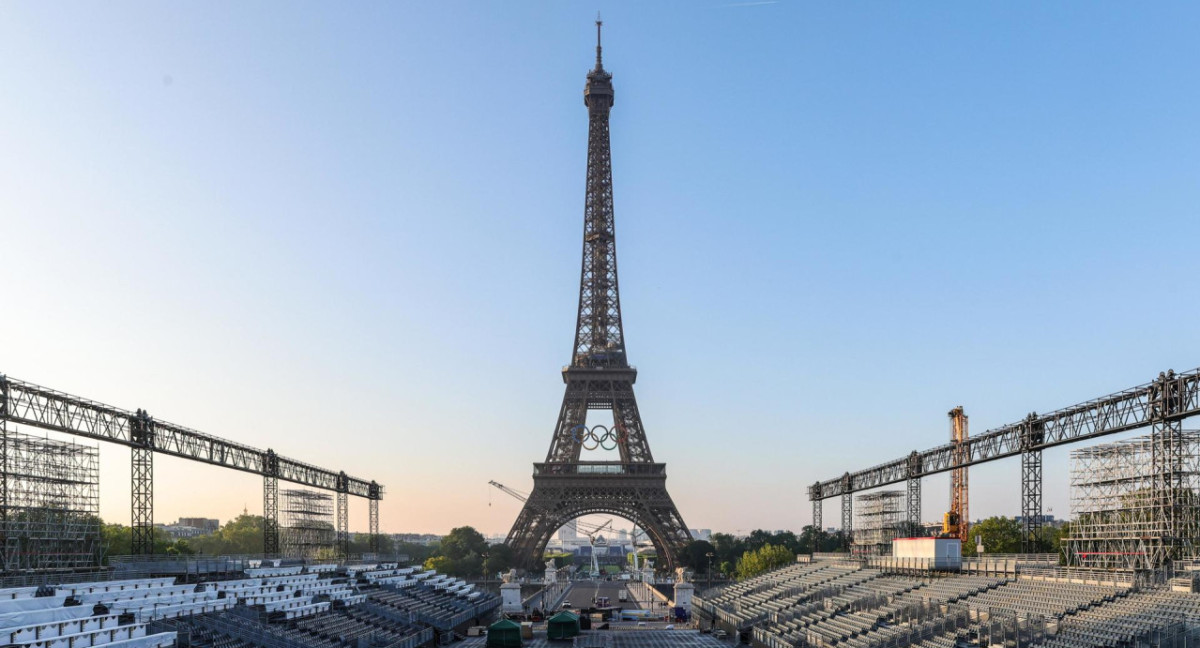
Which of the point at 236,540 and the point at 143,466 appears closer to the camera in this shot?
the point at 143,466

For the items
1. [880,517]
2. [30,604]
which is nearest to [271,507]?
[30,604]

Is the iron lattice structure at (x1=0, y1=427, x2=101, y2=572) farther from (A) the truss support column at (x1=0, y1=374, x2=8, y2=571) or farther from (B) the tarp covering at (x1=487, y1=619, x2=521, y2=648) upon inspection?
(B) the tarp covering at (x1=487, y1=619, x2=521, y2=648)

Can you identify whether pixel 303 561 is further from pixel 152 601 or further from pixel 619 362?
pixel 619 362

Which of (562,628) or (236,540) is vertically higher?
(562,628)

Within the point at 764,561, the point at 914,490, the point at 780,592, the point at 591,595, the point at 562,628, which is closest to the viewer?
the point at 562,628

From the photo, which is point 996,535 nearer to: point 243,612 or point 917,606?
point 917,606

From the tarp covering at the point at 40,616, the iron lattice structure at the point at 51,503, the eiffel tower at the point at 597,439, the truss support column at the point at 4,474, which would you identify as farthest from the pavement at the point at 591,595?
the tarp covering at the point at 40,616

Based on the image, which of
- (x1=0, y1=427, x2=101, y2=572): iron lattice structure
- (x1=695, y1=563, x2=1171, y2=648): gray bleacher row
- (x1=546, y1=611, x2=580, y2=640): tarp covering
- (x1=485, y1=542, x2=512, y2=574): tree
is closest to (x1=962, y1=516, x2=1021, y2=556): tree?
(x1=695, y1=563, x2=1171, y2=648): gray bleacher row
